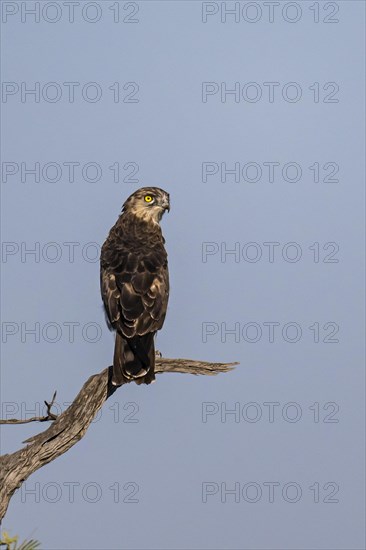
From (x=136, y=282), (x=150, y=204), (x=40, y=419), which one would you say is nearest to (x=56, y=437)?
(x=40, y=419)

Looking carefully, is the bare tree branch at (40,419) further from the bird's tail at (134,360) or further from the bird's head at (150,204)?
the bird's head at (150,204)

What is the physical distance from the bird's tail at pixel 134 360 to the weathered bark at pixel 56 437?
159mm

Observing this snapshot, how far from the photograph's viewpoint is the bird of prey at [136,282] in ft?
39.0

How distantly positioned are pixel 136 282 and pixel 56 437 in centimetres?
276

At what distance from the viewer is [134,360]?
11.9 meters

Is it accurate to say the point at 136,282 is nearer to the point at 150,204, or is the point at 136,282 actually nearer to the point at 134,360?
the point at 134,360

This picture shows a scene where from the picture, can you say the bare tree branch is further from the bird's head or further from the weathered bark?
the bird's head

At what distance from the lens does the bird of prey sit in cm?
1189

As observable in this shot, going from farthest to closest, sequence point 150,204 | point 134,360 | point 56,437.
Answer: point 150,204 → point 134,360 → point 56,437

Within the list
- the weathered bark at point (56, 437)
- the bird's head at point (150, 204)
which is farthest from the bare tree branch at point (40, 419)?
the bird's head at point (150, 204)

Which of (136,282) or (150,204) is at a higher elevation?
(150,204)

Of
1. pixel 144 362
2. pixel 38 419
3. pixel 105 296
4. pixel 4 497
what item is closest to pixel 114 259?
pixel 105 296

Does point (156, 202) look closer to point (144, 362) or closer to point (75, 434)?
point (144, 362)

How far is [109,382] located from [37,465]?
4.96 ft
